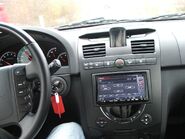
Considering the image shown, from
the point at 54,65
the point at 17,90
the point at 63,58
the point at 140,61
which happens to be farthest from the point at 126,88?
the point at 17,90

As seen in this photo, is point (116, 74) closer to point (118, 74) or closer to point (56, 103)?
point (118, 74)

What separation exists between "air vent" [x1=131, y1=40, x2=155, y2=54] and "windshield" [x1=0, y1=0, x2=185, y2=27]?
37cm

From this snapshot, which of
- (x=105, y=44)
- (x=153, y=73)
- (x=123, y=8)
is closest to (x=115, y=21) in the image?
(x=123, y=8)

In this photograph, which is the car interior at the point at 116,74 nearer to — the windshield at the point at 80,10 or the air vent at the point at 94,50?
the air vent at the point at 94,50

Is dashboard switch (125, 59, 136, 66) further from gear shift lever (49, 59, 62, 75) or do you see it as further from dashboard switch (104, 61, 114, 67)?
gear shift lever (49, 59, 62, 75)

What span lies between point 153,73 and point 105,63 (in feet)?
0.83

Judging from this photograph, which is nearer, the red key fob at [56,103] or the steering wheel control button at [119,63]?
the red key fob at [56,103]

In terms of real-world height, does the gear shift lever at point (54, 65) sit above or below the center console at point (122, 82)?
above

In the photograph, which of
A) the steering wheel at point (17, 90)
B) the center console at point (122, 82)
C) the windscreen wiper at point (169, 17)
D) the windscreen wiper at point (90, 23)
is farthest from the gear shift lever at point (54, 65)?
the windscreen wiper at point (169, 17)

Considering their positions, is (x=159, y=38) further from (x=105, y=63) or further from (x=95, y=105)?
(x=95, y=105)

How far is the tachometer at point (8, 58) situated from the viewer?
94.6 inches

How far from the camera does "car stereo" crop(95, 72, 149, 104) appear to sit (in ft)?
7.46

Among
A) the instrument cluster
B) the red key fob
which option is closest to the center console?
the instrument cluster

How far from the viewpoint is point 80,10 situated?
271 cm
